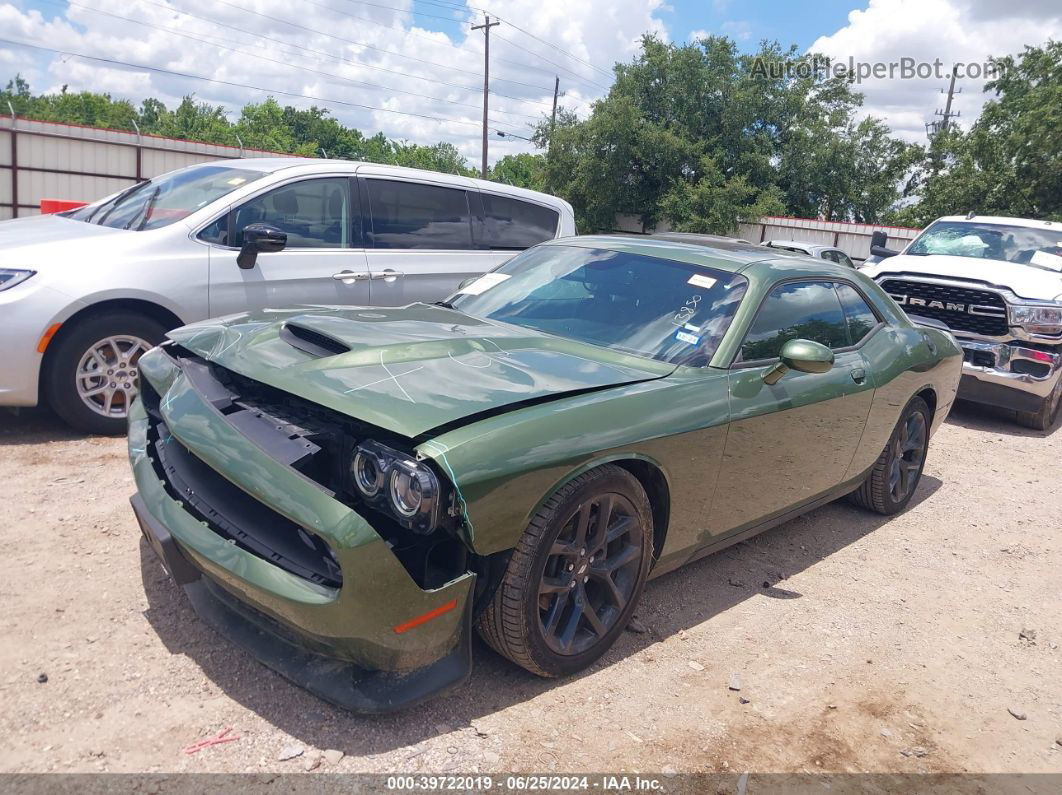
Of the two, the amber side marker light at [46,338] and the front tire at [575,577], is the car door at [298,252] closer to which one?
the amber side marker light at [46,338]

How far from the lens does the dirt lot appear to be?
2529 mm

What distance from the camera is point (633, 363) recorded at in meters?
3.38

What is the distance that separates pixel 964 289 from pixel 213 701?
7.56 metres

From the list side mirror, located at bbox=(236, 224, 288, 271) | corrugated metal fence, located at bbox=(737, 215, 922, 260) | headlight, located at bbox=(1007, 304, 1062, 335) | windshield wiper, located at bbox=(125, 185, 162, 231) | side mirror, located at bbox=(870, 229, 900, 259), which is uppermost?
corrugated metal fence, located at bbox=(737, 215, 922, 260)

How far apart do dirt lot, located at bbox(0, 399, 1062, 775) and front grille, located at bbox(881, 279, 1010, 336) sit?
3687mm

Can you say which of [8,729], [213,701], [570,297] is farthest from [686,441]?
[8,729]

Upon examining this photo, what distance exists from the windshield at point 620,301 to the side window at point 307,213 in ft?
6.26

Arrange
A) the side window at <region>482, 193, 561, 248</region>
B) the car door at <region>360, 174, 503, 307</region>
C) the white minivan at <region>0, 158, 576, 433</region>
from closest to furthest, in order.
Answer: the white minivan at <region>0, 158, 576, 433</region> < the car door at <region>360, 174, 503, 307</region> < the side window at <region>482, 193, 561, 248</region>

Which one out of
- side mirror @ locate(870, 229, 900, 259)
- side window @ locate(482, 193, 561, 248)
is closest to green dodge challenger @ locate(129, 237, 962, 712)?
side window @ locate(482, 193, 561, 248)

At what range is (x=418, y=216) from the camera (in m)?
6.38

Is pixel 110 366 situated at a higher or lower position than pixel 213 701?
higher

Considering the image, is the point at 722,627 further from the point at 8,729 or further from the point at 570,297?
the point at 8,729

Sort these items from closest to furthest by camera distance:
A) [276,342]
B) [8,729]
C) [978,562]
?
[8,729], [276,342], [978,562]

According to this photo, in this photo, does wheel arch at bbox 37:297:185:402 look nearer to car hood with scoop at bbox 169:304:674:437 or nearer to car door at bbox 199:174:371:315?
car door at bbox 199:174:371:315
